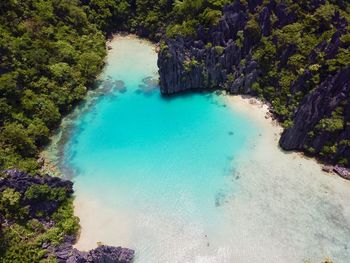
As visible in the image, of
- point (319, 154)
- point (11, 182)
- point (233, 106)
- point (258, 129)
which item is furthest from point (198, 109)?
point (11, 182)

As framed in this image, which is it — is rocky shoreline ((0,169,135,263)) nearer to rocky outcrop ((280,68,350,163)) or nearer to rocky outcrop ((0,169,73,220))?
rocky outcrop ((0,169,73,220))

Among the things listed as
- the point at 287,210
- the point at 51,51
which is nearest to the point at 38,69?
the point at 51,51

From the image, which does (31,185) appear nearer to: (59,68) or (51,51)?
(59,68)

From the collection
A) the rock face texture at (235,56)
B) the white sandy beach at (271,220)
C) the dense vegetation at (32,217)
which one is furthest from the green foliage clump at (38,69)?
the rock face texture at (235,56)

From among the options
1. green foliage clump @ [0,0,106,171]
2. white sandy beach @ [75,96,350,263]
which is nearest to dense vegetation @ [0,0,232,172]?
green foliage clump @ [0,0,106,171]

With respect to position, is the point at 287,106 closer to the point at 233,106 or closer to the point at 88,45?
the point at 233,106

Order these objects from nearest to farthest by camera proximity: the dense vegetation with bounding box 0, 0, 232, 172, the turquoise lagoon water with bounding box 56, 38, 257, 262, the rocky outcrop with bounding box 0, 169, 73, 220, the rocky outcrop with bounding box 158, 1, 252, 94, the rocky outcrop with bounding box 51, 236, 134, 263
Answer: the rocky outcrop with bounding box 51, 236, 134, 263 → the rocky outcrop with bounding box 0, 169, 73, 220 → the turquoise lagoon water with bounding box 56, 38, 257, 262 → the dense vegetation with bounding box 0, 0, 232, 172 → the rocky outcrop with bounding box 158, 1, 252, 94
